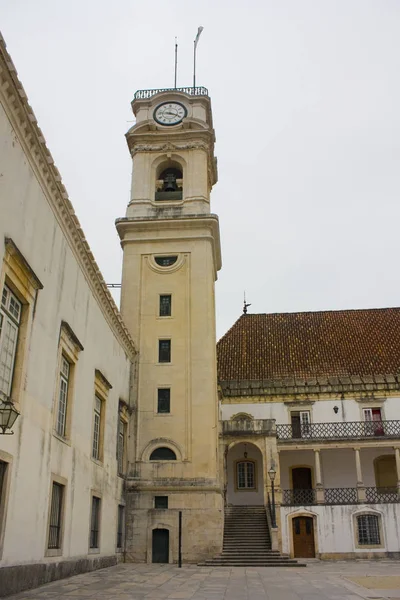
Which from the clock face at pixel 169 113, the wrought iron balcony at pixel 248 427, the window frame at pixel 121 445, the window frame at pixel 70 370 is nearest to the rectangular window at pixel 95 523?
the window frame at pixel 121 445

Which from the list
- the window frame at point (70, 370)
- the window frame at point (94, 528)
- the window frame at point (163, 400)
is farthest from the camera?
the window frame at point (163, 400)

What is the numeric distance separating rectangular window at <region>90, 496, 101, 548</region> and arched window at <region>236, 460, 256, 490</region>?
1194cm

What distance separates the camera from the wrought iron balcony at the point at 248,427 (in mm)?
27125

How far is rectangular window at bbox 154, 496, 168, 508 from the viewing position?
897 inches

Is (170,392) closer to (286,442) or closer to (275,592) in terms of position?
(286,442)

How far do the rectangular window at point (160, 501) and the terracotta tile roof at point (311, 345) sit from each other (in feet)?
33.8

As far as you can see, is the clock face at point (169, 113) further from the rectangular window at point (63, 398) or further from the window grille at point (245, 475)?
the window grille at point (245, 475)

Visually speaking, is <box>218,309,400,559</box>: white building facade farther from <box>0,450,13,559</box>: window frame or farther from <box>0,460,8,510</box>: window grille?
<box>0,460,8,510</box>: window grille

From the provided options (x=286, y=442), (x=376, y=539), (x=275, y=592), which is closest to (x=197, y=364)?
(x=286, y=442)

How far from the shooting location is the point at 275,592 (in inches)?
485

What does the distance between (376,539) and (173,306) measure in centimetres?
1329

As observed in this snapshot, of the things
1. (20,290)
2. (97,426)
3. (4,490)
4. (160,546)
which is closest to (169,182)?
(97,426)

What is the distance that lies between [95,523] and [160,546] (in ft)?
16.1

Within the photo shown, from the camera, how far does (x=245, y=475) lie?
29.5m
